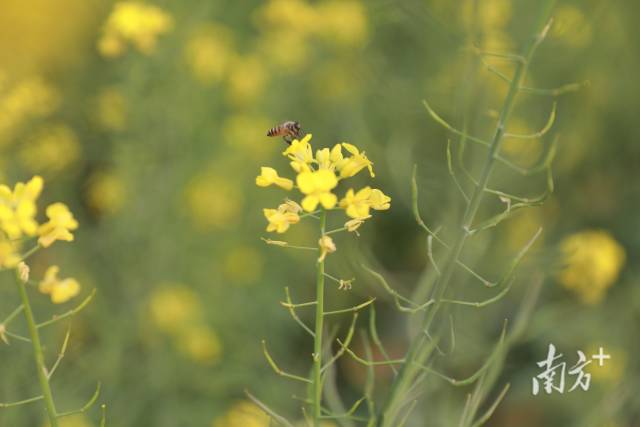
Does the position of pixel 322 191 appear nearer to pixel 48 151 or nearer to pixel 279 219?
pixel 279 219

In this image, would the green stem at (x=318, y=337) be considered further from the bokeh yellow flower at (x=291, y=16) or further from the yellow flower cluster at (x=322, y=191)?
the bokeh yellow flower at (x=291, y=16)

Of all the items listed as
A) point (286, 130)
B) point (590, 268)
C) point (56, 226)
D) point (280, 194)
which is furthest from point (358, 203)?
point (280, 194)

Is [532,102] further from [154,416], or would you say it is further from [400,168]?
[154,416]

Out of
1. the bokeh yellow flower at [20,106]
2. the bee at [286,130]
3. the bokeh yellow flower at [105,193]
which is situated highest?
the bee at [286,130]

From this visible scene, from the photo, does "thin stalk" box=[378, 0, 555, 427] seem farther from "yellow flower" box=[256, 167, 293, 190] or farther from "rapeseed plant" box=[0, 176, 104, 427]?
"rapeseed plant" box=[0, 176, 104, 427]

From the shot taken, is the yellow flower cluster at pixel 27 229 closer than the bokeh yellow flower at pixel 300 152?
Yes

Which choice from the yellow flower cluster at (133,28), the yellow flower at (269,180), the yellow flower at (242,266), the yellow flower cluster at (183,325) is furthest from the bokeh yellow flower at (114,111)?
the yellow flower at (269,180)

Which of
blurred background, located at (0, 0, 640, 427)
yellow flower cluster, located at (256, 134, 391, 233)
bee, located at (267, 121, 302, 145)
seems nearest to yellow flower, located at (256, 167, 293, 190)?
yellow flower cluster, located at (256, 134, 391, 233)

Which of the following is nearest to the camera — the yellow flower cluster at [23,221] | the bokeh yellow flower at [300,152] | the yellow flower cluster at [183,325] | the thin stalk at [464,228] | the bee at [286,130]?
the yellow flower cluster at [23,221]
